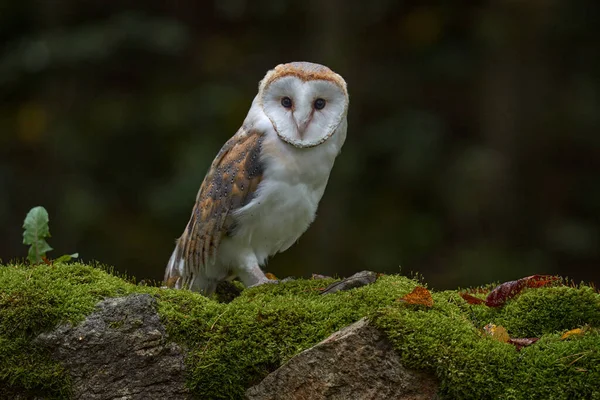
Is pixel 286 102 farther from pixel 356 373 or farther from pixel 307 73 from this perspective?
pixel 356 373

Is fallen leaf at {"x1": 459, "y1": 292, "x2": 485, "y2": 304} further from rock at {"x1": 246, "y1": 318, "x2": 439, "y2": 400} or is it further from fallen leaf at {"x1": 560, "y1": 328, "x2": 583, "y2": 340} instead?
rock at {"x1": 246, "y1": 318, "x2": 439, "y2": 400}

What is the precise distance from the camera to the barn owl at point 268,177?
3773 mm

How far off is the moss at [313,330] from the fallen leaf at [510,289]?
5 centimetres

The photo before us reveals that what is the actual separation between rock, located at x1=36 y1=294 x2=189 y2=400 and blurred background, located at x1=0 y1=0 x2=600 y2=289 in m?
5.09

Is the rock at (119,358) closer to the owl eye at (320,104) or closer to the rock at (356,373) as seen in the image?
the rock at (356,373)

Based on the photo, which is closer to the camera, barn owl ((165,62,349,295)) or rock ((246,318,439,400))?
rock ((246,318,439,400))

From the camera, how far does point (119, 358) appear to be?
303 cm

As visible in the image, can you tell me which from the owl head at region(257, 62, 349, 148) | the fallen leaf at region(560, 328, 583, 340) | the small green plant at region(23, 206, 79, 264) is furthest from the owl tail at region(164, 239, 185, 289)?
the fallen leaf at region(560, 328, 583, 340)

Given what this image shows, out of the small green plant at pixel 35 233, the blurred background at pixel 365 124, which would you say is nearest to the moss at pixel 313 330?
the small green plant at pixel 35 233

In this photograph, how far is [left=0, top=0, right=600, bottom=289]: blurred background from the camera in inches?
340

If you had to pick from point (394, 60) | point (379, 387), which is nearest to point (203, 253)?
point (379, 387)

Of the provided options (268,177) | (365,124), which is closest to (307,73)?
(268,177)

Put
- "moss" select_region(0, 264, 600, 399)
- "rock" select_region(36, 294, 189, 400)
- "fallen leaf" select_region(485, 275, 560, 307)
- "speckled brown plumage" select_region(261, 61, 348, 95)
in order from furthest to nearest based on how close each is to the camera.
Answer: "speckled brown plumage" select_region(261, 61, 348, 95), "fallen leaf" select_region(485, 275, 560, 307), "rock" select_region(36, 294, 189, 400), "moss" select_region(0, 264, 600, 399)

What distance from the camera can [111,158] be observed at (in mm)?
9406
